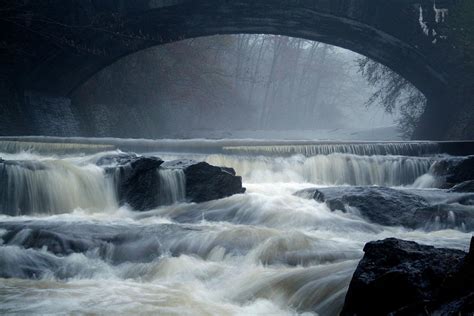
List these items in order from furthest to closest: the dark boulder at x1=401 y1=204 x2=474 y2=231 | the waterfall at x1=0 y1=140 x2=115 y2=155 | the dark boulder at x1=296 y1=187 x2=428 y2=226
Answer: the waterfall at x1=0 y1=140 x2=115 y2=155, the dark boulder at x1=296 y1=187 x2=428 y2=226, the dark boulder at x1=401 y1=204 x2=474 y2=231

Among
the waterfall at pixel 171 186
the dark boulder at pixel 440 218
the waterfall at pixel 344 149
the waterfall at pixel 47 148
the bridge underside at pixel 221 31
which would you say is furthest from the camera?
the bridge underside at pixel 221 31

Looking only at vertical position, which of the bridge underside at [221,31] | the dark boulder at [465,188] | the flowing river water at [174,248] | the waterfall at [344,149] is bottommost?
the flowing river water at [174,248]

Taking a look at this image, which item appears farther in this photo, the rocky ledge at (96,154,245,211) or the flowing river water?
the rocky ledge at (96,154,245,211)

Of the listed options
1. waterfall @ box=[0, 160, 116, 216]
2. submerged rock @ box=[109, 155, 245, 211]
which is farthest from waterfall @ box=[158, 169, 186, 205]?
waterfall @ box=[0, 160, 116, 216]

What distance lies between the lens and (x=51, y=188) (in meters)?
8.43

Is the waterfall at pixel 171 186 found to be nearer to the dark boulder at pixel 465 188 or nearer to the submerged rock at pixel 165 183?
the submerged rock at pixel 165 183

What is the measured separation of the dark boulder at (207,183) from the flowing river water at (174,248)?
7.6 inches

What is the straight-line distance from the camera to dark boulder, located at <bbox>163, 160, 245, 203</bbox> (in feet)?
29.6

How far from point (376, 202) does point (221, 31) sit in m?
10.8

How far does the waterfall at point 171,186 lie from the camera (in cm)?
902

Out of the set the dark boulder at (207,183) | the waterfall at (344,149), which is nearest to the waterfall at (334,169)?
the waterfall at (344,149)

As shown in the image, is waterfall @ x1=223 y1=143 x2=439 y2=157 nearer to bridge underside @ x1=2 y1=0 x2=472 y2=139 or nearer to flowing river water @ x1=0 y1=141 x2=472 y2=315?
flowing river water @ x1=0 y1=141 x2=472 y2=315

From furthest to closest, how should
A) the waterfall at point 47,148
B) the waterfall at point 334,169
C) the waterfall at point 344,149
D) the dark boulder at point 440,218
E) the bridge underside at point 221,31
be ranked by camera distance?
the bridge underside at point 221,31 → the waterfall at point 344,149 → the waterfall at point 334,169 → the waterfall at point 47,148 → the dark boulder at point 440,218

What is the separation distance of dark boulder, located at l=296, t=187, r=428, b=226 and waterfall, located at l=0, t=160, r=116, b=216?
383 cm
